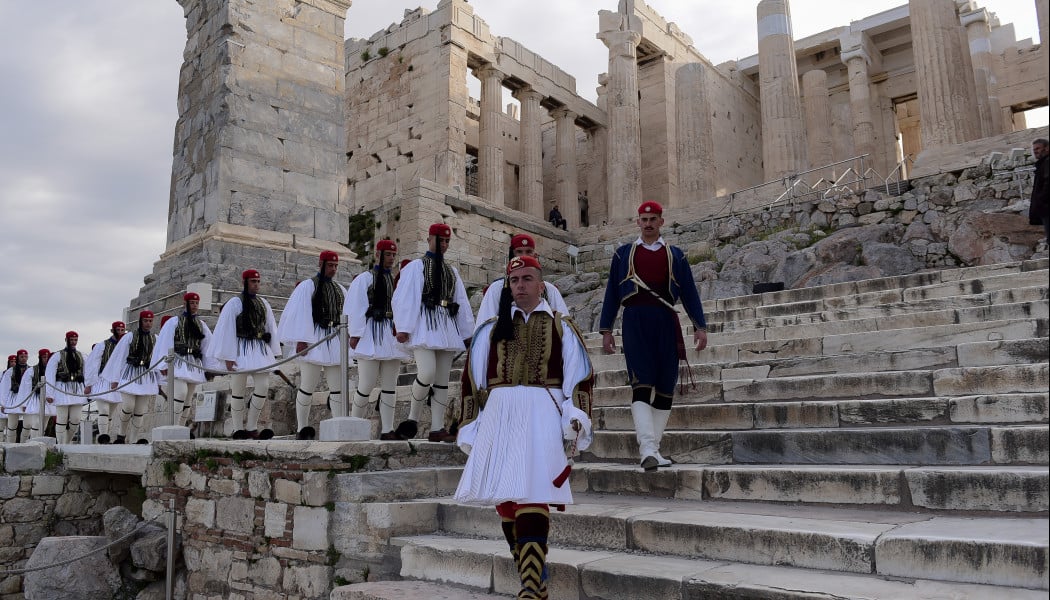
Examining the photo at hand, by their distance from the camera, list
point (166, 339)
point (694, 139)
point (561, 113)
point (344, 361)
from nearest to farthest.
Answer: point (344, 361), point (166, 339), point (694, 139), point (561, 113)

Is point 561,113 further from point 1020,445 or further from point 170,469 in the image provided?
point 1020,445

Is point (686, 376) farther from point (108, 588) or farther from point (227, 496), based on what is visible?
point (108, 588)

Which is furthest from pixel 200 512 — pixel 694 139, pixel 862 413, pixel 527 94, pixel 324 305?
pixel 527 94

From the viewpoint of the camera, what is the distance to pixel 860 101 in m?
25.2

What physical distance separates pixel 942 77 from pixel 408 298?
17275mm

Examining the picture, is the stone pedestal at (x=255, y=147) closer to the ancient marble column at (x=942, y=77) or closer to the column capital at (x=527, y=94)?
the column capital at (x=527, y=94)

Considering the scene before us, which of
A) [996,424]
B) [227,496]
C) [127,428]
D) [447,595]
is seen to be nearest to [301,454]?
[227,496]

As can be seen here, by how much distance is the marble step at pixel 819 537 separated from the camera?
3.01 metres

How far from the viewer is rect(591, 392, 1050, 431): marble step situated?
14.6 feet

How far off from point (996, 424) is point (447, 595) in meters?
3.26

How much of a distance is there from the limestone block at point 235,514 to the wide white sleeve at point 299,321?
167cm

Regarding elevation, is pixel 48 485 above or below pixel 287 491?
below

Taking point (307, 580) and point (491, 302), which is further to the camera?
point (491, 302)

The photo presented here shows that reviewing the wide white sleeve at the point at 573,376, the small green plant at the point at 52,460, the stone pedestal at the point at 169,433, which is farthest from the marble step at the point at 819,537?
the small green plant at the point at 52,460
